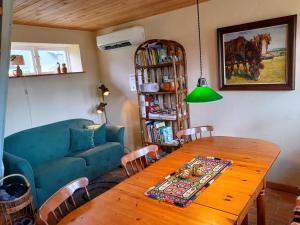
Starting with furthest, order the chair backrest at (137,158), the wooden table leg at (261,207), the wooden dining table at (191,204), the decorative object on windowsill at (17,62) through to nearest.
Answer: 1. the decorative object on windowsill at (17,62)
2. the chair backrest at (137,158)
3. the wooden table leg at (261,207)
4. the wooden dining table at (191,204)

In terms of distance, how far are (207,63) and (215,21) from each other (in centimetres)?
52

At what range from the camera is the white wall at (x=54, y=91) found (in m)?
3.30

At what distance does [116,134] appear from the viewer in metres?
3.77

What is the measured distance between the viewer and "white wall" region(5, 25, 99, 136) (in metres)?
3.30

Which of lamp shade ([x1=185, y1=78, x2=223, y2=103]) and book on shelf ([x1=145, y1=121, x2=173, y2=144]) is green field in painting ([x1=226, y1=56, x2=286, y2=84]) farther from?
book on shelf ([x1=145, y1=121, x2=173, y2=144])

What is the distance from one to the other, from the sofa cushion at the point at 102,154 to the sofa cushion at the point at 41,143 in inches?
10.9

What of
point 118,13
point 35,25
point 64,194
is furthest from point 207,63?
point 35,25

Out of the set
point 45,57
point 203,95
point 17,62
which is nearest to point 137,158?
point 203,95

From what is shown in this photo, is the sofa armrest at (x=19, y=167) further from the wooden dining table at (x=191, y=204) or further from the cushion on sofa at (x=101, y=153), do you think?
the wooden dining table at (x=191, y=204)

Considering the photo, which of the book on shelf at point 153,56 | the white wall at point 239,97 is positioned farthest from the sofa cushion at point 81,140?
the white wall at point 239,97

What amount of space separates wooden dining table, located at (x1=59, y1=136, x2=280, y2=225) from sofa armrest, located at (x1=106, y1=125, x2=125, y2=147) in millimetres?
1838

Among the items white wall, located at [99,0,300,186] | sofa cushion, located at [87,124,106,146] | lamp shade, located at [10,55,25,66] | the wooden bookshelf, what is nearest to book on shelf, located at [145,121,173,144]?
the wooden bookshelf

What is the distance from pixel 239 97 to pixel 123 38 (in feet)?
6.38

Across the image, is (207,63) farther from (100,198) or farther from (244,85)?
(100,198)
